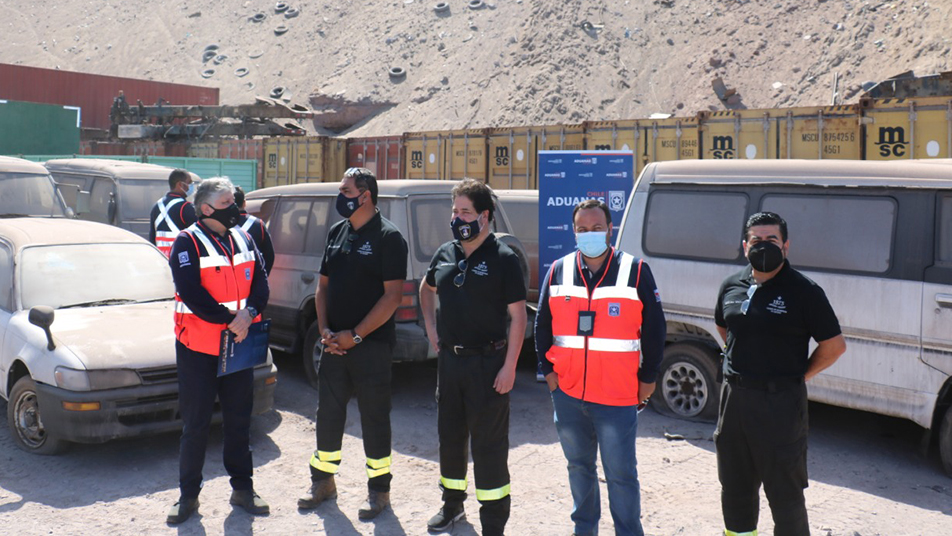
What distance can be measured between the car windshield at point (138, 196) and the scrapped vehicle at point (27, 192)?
4.41ft

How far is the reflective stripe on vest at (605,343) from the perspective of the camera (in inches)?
161

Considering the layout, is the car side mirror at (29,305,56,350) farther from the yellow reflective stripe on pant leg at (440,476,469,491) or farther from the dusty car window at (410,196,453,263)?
the yellow reflective stripe on pant leg at (440,476,469,491)

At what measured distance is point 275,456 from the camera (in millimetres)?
6199

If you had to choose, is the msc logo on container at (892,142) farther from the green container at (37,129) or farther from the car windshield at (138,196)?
the green container at (37,129)

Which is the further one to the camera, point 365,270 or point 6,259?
point 6,259

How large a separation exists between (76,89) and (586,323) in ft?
118

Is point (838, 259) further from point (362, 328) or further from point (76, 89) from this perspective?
point (76, 89)

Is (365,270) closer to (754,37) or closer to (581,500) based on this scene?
(581,500)

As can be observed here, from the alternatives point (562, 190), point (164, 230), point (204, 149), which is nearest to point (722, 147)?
point (562, 190)

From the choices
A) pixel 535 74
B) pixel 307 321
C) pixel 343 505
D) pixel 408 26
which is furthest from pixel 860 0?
pixel 343 505

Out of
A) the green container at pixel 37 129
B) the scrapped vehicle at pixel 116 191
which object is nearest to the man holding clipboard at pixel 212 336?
the scrapped vehicle at pixel 116 191

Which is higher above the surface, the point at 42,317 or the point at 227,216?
the point at 227,216

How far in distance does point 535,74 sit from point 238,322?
31262mm

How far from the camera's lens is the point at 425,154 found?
56.6 feet
